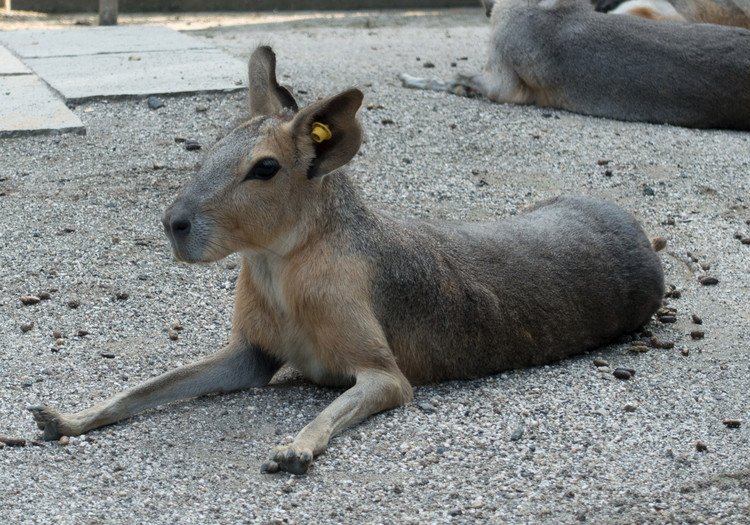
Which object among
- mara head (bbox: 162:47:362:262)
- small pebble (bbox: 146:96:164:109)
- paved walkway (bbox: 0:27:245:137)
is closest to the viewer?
mara head (bbox: 162:47:362:262)

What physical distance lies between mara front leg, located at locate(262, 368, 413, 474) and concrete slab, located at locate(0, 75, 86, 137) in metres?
4.00

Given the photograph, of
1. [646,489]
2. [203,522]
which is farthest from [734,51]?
[203,522]

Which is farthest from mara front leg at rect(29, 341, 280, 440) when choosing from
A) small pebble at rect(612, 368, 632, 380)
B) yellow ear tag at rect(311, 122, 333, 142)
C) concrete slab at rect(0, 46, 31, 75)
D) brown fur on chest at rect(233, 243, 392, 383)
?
concrete slab at rect(0, 46, 31, 75)

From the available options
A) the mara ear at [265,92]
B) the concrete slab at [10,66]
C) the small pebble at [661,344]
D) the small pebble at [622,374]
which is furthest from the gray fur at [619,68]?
the mara ear at [265,92]

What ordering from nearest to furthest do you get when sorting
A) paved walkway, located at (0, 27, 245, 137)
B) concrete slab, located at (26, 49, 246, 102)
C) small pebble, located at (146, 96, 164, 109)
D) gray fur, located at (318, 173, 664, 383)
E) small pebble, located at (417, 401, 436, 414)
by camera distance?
small pebble, located at (417, 401, 436, 414), gray fur, located at (318, 173, 664, 383), paved walkway, located at (0, 27, 245, 137), small pebble, located at (146, 96, 164, 109), concrete slab, located at (26, 49, 246, 102)

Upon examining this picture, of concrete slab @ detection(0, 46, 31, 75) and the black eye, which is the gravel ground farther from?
concrete slab @ detection(0, 46, 31, 75)

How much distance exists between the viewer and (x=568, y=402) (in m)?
4.95

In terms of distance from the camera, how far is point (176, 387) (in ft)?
15.8

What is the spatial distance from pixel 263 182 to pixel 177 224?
37 cm

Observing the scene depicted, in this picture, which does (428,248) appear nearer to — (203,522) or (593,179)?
(203,522)

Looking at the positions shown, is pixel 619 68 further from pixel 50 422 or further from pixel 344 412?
pixel 50 422

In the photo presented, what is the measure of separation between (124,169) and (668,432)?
13.3 feet

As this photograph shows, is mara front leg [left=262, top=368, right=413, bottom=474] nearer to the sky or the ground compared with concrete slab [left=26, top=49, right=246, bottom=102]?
nearer to the sky

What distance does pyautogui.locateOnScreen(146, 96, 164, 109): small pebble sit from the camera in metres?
8.55
